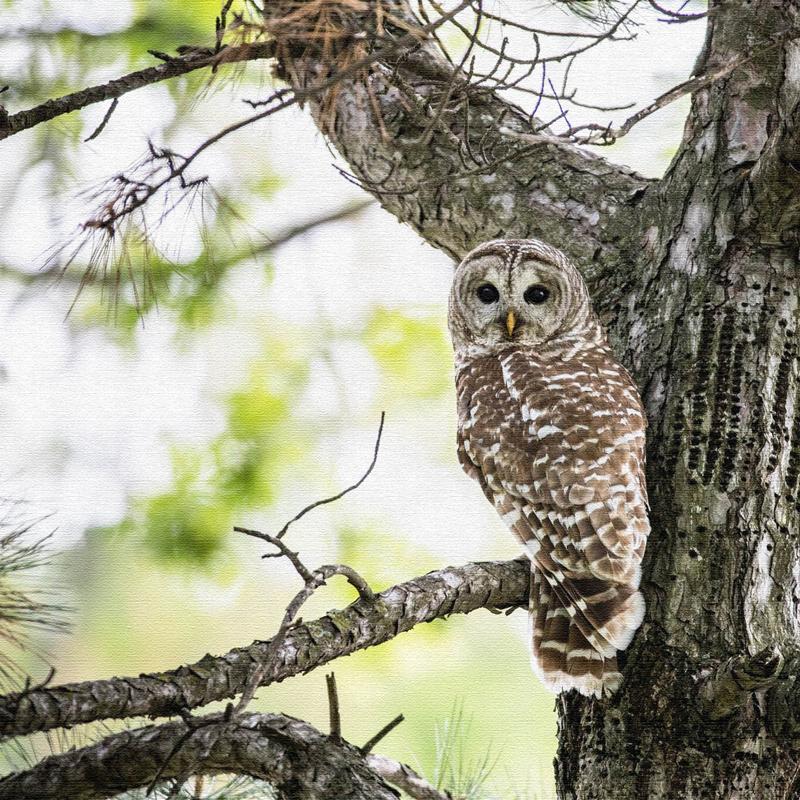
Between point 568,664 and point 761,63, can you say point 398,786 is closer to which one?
point 568,664

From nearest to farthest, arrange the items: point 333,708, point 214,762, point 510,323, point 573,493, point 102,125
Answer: point 333,708
point 214,762
point 102,125
point 573,493
point 510,323

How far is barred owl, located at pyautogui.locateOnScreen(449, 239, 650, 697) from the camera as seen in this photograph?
219 centimetres

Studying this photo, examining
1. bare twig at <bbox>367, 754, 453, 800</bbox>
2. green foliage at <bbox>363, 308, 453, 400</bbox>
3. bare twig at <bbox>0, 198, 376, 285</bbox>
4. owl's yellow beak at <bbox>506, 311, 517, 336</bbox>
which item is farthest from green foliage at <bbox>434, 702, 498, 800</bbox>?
green foliage at <bbox>363, 308, 453, 400</bbox>

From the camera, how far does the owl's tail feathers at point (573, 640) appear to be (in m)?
2.13

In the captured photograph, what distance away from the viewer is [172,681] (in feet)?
5.25

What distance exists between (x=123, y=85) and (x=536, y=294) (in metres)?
1.46

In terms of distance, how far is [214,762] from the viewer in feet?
5.40

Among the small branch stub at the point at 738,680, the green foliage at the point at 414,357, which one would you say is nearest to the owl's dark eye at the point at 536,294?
the small branch stub at the point at 738,680

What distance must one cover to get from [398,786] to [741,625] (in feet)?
2.52

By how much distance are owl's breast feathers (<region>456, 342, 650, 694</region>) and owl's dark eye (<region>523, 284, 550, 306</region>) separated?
0.31m

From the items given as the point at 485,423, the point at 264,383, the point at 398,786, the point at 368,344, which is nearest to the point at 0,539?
the point at 398,786

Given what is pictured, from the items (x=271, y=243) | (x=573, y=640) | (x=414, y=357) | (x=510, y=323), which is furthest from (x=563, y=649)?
(x=271, y=243)

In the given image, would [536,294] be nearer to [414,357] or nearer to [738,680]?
Result: [738,680]

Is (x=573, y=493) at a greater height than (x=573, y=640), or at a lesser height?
greater
